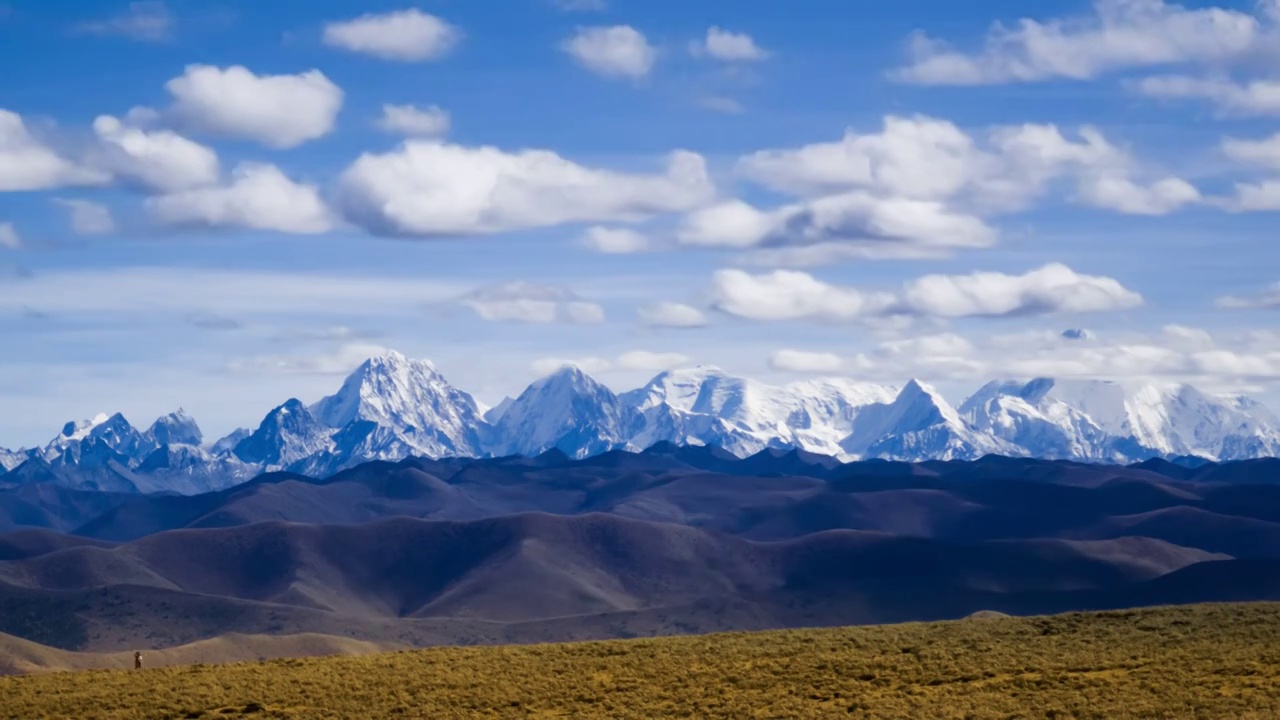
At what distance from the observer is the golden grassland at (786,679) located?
66.3 m

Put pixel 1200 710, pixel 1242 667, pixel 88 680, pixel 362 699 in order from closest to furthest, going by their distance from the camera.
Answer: pixel 1200 710 → pixel 1242 667 → pixel 362 699 → pixel 88 680

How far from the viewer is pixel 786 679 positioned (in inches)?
2933

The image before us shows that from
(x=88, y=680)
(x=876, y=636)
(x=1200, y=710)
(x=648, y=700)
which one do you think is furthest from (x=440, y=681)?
(x=1200, y=710)

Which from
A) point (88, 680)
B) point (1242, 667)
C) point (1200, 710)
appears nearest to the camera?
point (1200, 710)

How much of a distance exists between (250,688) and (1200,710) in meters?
42.1

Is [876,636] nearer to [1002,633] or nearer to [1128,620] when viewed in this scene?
[1002,633]

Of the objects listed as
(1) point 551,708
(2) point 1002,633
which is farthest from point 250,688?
(2) point 1002,633

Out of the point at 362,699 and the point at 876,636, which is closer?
the point at 362,699

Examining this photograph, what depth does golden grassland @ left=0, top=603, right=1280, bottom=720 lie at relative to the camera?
66.3m

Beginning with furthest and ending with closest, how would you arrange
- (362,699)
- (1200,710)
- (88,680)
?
(88,680) < (362,699) < (1200,710)

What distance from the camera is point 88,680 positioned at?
79938 millimetres

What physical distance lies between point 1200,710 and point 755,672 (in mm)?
21944

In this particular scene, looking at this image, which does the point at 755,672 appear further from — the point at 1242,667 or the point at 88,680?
the point at 88,680

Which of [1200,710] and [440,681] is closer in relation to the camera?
[1200,710]
